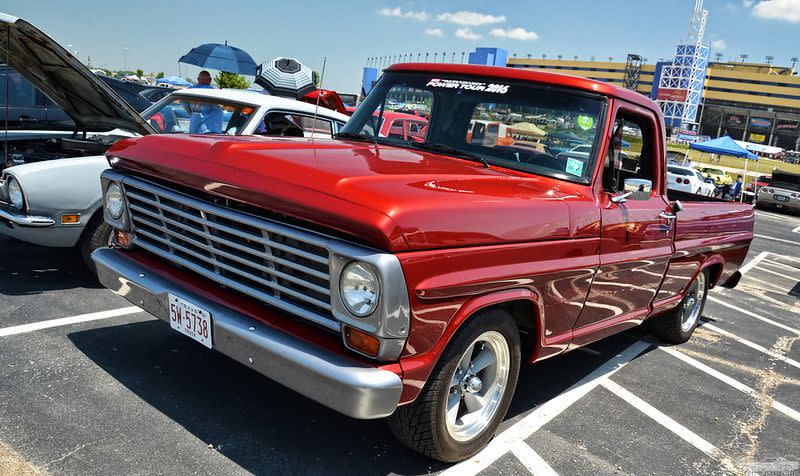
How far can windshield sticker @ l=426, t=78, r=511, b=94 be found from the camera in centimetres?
404

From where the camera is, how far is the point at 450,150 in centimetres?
398

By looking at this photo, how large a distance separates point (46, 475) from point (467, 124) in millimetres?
2932

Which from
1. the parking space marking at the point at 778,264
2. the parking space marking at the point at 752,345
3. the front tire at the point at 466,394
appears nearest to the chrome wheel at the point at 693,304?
the parking space marking at the point at 752,345

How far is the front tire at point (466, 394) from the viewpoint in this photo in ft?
9.33

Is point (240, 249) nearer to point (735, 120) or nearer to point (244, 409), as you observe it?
point (244, 409)

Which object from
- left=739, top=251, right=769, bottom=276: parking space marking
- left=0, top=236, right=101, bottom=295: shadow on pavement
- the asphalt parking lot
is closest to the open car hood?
left=0, top=236, right=101, bottom=295: shadow on pavement

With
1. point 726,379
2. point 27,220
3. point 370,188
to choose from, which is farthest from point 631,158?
point 27,220

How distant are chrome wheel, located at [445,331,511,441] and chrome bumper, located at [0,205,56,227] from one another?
11.3ft

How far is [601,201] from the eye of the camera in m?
3.74

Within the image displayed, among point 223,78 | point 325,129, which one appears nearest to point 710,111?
point 223,78

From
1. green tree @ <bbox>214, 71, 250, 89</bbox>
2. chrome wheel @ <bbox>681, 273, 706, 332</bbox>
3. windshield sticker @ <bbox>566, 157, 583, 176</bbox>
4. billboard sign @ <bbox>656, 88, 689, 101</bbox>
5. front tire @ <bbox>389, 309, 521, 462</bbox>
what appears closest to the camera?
front tire @ <bbox>389, 309, 521, 462</bbox>

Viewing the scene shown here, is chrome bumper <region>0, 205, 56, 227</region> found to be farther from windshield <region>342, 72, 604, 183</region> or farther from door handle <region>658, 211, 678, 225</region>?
door handle <region>658, 211, 678, 225</region>

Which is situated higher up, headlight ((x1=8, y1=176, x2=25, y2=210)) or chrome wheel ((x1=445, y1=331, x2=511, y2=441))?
headlight ((x1=8, y1=176, x2=25, y2=210))

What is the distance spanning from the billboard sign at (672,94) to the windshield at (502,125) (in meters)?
106
